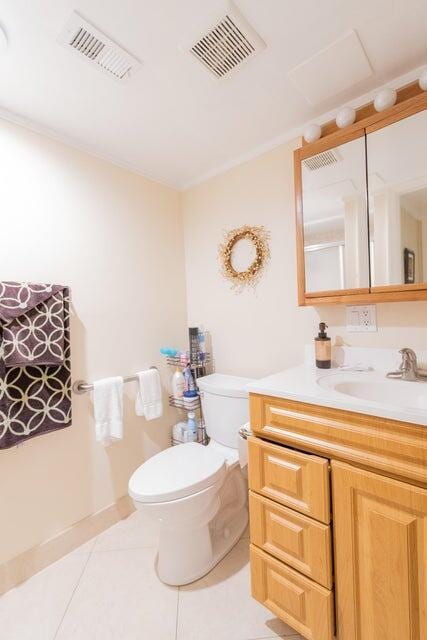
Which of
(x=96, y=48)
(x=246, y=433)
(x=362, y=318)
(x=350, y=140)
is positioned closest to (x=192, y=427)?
(x=246, y=433)

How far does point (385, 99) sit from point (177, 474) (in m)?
1.73

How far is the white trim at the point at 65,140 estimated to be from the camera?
1.29 metres

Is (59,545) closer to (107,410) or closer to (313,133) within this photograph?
(107,410)

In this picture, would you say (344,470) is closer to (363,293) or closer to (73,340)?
(363,293)

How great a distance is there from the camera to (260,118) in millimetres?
1375

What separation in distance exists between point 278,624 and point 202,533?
16.1 inches

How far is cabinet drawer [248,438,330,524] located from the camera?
2.83 feet

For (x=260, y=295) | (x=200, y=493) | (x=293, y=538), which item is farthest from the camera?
(x=260, y=295)

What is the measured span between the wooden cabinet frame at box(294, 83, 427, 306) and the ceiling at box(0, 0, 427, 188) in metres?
0.11

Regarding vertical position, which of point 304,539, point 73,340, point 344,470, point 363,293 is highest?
point 363,293

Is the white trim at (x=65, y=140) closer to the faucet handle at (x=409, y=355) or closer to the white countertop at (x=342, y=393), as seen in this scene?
the white countertop at (x=342, y=393)

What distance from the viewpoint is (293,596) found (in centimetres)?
94

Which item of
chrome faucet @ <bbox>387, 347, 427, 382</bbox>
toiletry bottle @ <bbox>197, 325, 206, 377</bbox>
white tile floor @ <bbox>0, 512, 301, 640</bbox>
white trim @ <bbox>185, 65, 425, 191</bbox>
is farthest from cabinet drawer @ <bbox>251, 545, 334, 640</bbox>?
white trim @ <bbox>185, 65, 425, 191</bbox>

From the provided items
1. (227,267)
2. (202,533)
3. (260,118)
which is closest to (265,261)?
(227,267)
